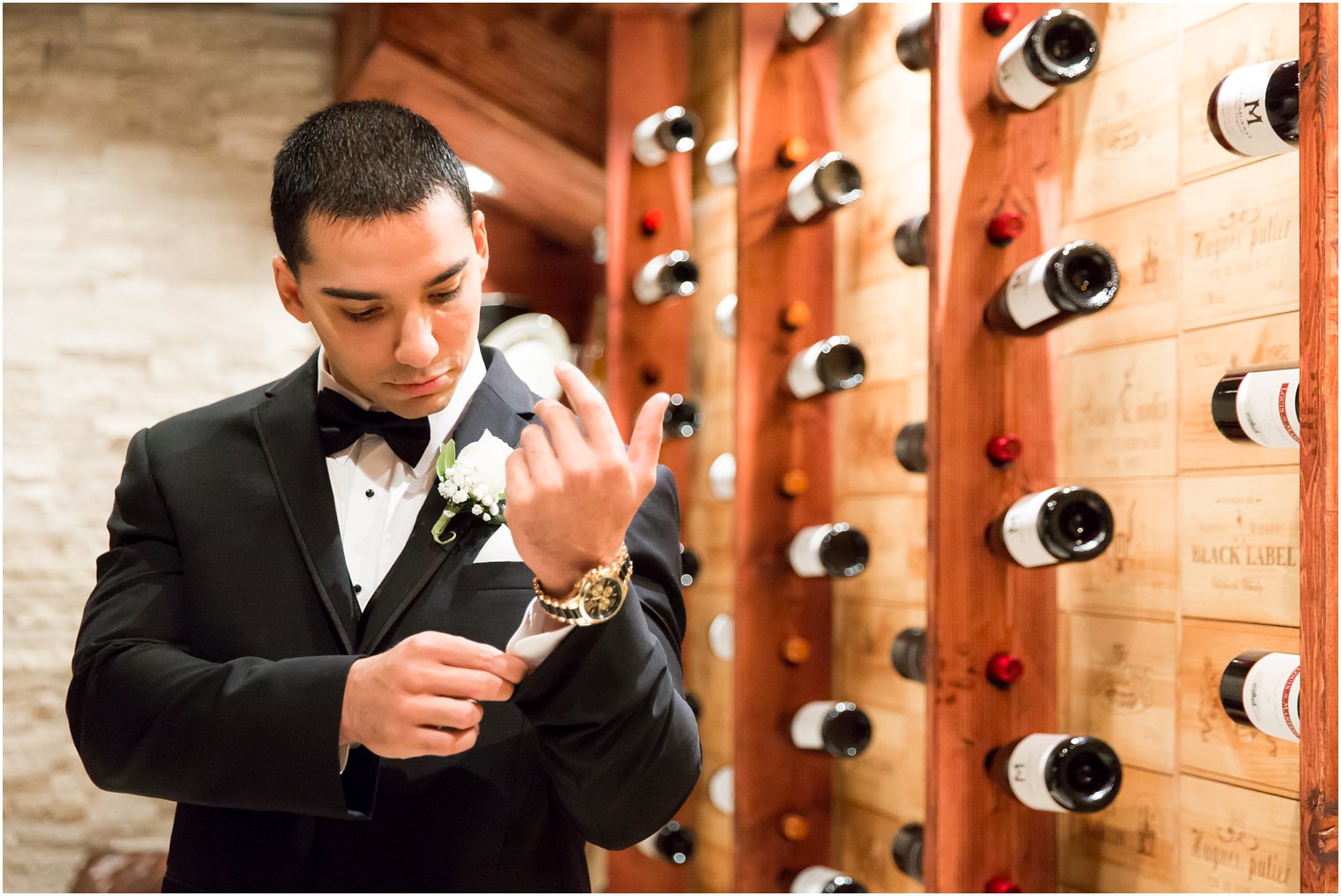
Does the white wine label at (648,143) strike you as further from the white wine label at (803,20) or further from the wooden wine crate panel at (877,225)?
the wooden wine crate panel at (877,225)

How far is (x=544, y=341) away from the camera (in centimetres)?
467

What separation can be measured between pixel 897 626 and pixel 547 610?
1.98 meters

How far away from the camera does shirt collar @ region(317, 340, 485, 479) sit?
155cm

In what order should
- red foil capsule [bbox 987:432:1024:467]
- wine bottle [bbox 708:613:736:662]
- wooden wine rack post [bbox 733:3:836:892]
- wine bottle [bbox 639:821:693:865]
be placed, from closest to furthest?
1. red foil capsule [bbox 987:432:1024:467]
2. wooden wine rack post [bbox 733:3:836:892]
3. wine bottle [bbox 708:613:736:662]
4. wine bottle [bbox 639:821:693:865]

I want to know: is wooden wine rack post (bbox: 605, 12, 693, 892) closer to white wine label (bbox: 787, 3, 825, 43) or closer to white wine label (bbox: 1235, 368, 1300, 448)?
white wine label (bbox: 787, 3, 825, 43)

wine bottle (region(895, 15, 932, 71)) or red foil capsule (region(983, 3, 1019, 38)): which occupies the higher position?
wine bottle (region(895, 15, 932, 71))

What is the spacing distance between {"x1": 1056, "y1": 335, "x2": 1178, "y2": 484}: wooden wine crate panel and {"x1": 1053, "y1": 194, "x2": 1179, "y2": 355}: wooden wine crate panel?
0.09ft

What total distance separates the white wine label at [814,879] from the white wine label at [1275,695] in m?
1.35

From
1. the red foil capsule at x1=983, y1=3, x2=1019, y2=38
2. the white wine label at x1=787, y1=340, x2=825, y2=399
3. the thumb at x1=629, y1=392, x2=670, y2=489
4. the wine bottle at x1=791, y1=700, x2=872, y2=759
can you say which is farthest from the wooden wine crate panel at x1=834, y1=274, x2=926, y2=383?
the thumb at x1=629, y1=392, x2=670, y2=489

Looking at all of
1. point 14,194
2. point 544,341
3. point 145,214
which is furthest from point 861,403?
point 14,194

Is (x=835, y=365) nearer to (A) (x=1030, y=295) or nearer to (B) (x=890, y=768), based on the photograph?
(A) (x=1030, y=295)

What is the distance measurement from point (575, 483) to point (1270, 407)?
112 cm

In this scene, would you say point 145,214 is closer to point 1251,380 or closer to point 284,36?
point 284,36

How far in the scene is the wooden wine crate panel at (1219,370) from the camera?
195 cm
